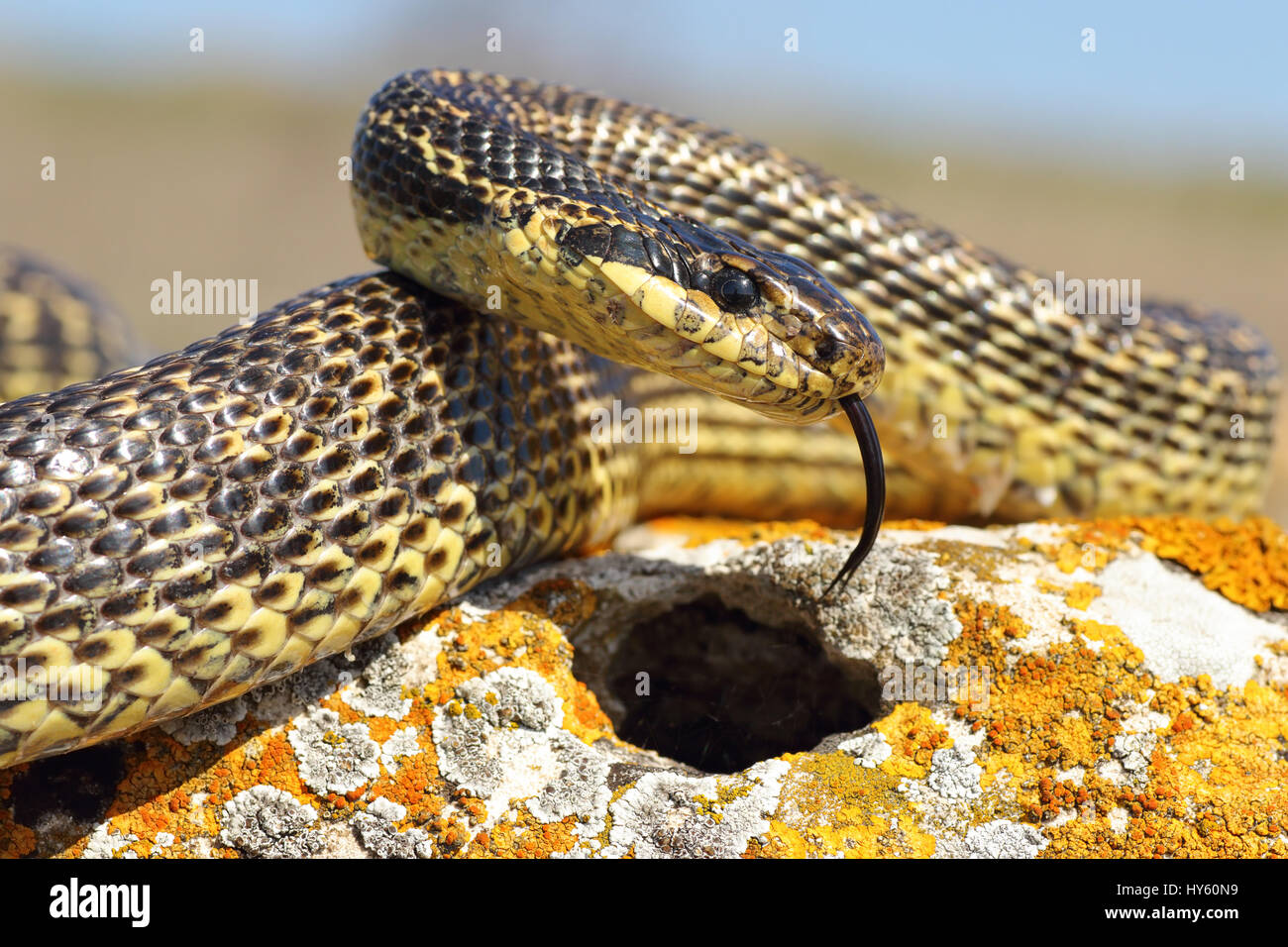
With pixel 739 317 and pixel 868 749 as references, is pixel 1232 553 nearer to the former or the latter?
Answer: pixel 868 749

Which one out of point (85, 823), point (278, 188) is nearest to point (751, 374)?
point (85, 823)

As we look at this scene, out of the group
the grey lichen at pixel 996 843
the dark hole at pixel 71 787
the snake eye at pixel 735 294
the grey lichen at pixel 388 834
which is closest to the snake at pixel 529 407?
the snake eye at pixel 735 294

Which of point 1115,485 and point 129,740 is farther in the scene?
point 1115,485

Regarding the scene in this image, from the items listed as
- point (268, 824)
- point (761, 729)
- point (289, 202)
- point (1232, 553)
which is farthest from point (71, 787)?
point (289, 202)

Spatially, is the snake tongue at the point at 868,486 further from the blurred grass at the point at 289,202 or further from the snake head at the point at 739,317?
the blurred grass at the point at 289,202
